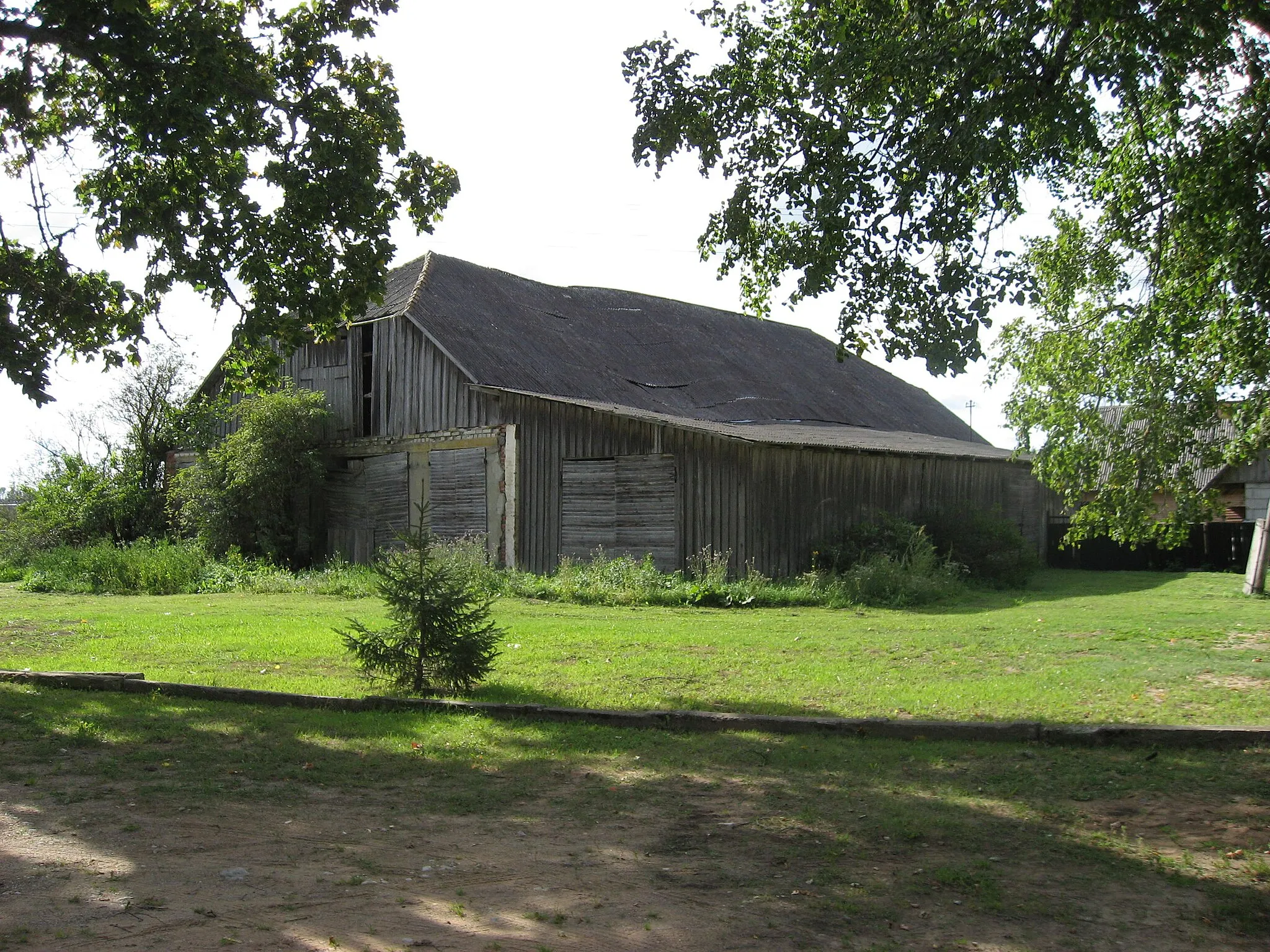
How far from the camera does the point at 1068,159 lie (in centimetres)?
948

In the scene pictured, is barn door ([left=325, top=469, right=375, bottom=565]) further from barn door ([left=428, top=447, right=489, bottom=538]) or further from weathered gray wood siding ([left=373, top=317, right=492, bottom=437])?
barn door ([left=428, top=447, right=489, bottom=538])

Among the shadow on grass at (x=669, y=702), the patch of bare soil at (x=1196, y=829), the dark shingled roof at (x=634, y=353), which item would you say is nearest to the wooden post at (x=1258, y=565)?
the dark shingled roof at (x=634, y=353)

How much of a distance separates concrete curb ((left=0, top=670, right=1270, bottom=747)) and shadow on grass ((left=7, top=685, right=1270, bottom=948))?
0.14m

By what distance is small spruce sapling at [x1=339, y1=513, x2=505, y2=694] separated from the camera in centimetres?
853

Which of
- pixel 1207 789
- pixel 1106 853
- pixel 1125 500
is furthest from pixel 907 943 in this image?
pixel 1125 500

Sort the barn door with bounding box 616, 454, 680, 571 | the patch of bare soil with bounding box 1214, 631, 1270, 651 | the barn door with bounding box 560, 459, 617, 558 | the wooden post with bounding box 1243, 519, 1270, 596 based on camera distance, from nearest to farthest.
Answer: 1. the patch of bare soil with bounding box 1214, 631, 1270, 651
2. the wooden post with bounding box 1243, 519, 1270, 596
3. the barn door with bounding box 616, 454, 680, 571
4. the barn door with bounding box 560, 459, 617, 558

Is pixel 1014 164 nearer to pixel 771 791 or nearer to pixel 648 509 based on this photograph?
pixel 771 791

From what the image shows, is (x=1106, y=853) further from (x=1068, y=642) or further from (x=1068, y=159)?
(x=1068, y=642)

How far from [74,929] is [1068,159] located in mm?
9389

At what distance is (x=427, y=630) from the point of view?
8.53 meters

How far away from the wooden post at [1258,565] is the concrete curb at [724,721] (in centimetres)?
1332

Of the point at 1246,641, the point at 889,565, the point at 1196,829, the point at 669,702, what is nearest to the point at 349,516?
the point at 889,565

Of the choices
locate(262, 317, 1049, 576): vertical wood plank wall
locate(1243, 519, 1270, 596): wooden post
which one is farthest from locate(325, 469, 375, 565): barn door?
locate(1243, 519, 1270, 596): wooden post

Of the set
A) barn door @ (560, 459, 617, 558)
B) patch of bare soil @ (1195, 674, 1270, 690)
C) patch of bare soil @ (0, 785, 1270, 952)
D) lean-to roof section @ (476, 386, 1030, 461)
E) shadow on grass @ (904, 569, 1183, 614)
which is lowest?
patch of bare soil @ (0, 785, 1270, 952)
